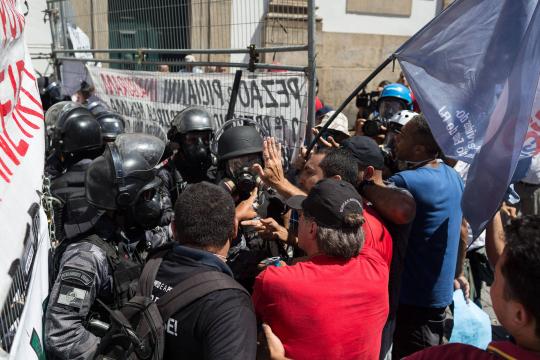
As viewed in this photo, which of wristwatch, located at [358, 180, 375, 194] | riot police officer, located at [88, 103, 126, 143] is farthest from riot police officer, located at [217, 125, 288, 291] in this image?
riot police officer, located at [88, 103, 126, 143]

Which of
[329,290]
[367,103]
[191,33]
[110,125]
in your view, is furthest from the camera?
[367,103]

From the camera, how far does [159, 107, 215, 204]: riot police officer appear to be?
427cm

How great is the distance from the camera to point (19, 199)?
1.78m

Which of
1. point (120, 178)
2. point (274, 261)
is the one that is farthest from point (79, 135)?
point (274, 261)

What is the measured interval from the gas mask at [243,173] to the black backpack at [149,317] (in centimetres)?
151

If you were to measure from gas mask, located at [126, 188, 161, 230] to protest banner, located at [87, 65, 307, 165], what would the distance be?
1.75 metres

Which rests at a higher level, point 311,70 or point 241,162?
point 311,70

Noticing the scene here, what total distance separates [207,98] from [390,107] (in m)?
1.91

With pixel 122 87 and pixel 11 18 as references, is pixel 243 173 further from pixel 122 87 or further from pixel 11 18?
pixel 122 87

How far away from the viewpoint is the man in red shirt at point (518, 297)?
1277 millimetres

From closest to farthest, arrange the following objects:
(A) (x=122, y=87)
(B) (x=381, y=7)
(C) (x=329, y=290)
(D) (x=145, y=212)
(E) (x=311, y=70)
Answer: (C) (x=329, y=290) → (D) (x=145, y=212) → (E) (x=311, y=70) → (A) (x=122, y=87) → (B) (x=381, y=7)

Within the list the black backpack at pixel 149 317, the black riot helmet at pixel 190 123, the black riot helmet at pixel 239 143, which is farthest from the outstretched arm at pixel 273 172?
the black riot helmet at pixel 190 123

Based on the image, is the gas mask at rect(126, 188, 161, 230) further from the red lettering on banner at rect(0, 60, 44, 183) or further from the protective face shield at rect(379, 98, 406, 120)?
the protective face shield at rect(379, 98, 406, 120)

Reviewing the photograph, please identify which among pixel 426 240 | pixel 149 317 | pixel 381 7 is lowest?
pixel 426 240
